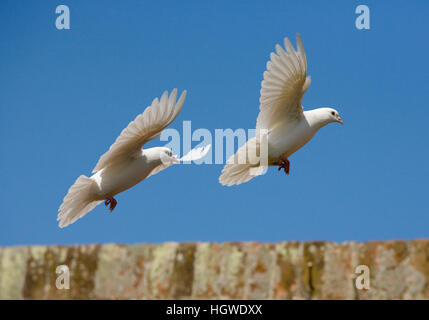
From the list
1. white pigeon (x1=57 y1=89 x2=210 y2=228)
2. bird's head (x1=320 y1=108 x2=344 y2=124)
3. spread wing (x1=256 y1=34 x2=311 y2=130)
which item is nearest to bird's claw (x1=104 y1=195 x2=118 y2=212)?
white pigeon (x1=57 y1=89 x2=210 y2=228)

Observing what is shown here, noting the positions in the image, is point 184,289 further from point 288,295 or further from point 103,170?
point 103,170

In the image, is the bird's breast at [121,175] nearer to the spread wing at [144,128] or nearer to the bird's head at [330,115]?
the spread wing at [144,128]

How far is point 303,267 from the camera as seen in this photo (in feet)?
22.8

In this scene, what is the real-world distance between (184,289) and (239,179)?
277 cm

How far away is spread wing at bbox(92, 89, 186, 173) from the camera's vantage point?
799cm

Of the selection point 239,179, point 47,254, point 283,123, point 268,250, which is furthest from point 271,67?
point 47,254

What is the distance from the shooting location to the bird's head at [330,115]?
31.3 feet

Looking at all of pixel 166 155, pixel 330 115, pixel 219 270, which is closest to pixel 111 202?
pixel 166 155

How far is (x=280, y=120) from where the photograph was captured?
9133 millimetres

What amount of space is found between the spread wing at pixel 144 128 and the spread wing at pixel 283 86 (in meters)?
1.43

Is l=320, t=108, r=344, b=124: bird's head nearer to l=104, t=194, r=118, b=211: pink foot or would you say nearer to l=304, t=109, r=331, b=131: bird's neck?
l=304, t=109, r=331, b=131: bird's neck

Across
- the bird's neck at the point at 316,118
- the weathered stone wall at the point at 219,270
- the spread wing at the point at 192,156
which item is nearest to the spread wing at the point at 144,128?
the spread wing at the point at 192,156

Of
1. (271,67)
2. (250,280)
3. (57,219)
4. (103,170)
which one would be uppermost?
(271,67)

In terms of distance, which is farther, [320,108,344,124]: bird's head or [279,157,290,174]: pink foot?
[320,108,344,124]: bird's head
